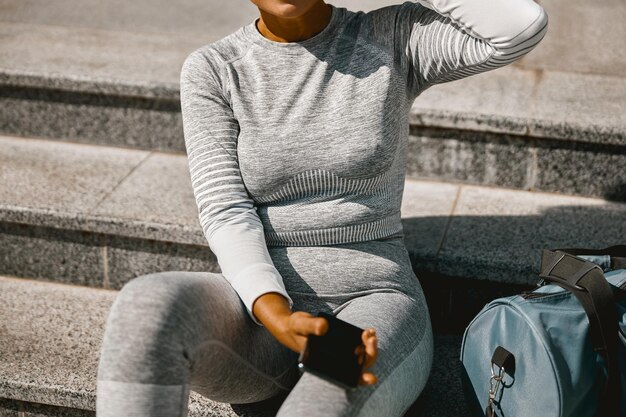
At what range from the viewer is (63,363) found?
2330 mm

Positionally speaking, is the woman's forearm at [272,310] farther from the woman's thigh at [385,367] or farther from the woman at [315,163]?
the woman's thigh at [385,367]

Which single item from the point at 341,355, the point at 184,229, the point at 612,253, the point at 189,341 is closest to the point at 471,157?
the point at 612,253

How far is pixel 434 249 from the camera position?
8.07 ft

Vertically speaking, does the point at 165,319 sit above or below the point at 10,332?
above

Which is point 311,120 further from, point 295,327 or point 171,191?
point 171,191

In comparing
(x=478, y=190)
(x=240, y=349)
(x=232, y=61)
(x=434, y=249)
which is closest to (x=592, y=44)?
(x=478, y=190)

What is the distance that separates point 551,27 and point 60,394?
247cm

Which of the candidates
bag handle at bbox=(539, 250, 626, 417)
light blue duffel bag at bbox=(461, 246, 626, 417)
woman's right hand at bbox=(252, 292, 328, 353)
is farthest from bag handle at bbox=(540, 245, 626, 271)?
woman's right hand at bbox=(252, 292, 328, 353)

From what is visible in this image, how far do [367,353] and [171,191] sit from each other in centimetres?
127

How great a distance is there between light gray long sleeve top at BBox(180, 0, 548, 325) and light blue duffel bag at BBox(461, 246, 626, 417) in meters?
0.41

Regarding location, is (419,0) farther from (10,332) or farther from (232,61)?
(10,332)

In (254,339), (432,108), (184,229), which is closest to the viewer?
(254,339)

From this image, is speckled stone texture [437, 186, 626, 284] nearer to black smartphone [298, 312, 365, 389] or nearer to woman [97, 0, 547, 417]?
woman [97, 0, 547, 417]

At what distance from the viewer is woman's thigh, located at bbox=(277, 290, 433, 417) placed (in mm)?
1692
